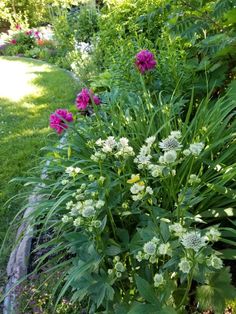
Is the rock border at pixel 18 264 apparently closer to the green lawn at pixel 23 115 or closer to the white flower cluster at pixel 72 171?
the green lawn at pixel 23 115

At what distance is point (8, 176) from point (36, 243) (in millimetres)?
1321

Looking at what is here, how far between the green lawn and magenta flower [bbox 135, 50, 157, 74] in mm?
1085

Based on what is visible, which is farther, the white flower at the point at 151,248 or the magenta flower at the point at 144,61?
the magenta flower at the point at 144,61

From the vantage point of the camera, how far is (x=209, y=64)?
295cm

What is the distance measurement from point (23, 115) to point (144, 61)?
3.10m

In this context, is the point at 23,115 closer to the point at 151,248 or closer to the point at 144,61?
the point at 144,61

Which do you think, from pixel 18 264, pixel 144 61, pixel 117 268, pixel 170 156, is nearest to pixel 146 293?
pixel 117 268

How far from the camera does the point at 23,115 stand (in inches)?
218

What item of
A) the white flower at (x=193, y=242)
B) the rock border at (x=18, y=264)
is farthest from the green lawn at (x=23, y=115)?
the white flower at (x=193, y=242)

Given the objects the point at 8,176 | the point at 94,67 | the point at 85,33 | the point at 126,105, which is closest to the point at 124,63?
the point at 126,105

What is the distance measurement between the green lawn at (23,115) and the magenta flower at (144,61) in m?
1.09

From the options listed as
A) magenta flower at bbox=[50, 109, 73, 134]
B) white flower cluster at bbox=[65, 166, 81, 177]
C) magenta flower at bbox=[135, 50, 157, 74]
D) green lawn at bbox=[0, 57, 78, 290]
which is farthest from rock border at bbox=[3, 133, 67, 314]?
magenta flower at bbox=[135, 50, 157, 74]

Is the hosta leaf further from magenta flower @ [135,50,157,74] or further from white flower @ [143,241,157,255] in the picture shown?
magenta flower @ [135,50,157,74]

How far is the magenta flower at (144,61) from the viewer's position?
9.41 feet
